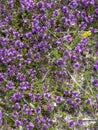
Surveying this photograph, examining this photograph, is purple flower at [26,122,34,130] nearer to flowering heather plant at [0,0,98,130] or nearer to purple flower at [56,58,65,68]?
flowering heather plant at [0,0,98,130]

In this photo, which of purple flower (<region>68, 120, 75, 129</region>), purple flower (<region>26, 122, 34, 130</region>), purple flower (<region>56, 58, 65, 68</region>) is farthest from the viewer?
purple flower (<region>56, 58, 65, 68</region>)

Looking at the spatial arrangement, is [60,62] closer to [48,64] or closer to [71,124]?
[48,64]

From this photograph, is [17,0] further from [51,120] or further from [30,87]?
[51,120]

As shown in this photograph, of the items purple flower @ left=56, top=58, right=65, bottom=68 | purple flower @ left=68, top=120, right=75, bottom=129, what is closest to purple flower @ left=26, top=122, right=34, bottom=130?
purple flower @ left=68, top=120, right=75, bottom=129

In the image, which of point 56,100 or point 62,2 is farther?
point 62,2

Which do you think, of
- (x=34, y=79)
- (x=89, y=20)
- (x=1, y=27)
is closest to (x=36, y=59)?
(x=34, y=79)

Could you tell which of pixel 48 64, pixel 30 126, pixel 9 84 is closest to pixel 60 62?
pixel 48 64

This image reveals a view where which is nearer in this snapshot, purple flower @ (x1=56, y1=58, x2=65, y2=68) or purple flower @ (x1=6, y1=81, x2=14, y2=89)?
purple flower @ (x1=6, y1=81, x2=14, y2=89)

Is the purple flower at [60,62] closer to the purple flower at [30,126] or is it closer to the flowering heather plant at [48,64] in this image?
the flowering heather plant at [48,64]

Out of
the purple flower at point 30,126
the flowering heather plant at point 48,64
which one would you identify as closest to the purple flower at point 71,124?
the flowering heather plant at point 48,64
